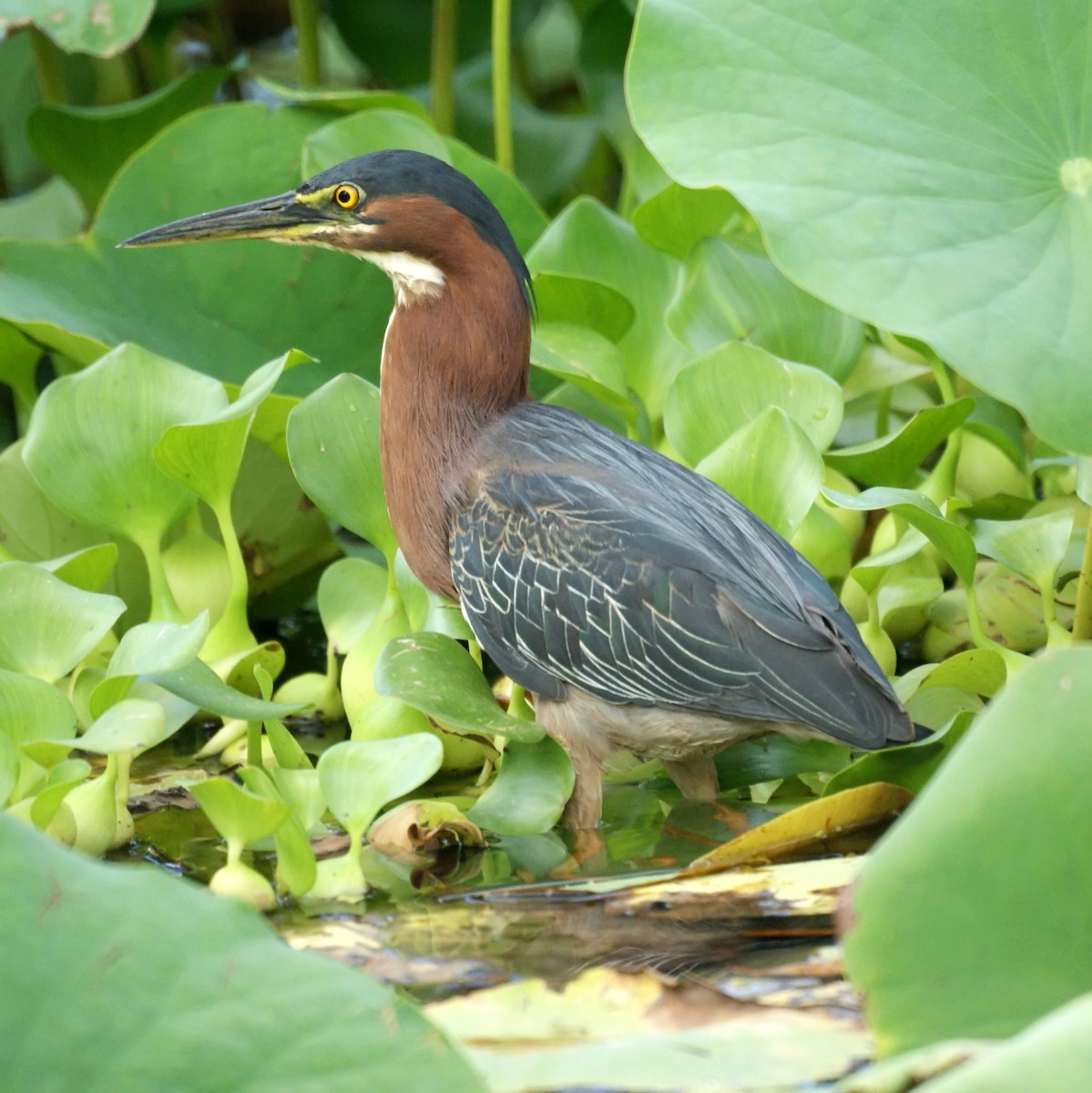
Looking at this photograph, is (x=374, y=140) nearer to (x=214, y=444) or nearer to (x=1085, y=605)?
(x=214, y=444)

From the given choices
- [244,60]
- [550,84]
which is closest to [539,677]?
[244,60]

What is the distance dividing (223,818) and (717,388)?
56.0 inches

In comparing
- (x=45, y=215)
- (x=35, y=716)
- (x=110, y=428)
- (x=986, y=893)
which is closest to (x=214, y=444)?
(x=110, y=428)

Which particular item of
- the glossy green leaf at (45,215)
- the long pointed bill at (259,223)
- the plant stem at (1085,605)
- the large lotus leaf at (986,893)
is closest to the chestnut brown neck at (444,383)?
the long pointed bill at (259,223)

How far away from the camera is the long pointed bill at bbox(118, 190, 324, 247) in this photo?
303cm

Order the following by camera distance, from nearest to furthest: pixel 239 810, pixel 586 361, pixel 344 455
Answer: pixel 239 810, pixel 344 455, pixel 586 361

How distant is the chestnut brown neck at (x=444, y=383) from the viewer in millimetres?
3012

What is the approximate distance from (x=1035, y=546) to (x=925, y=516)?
308 millimetres

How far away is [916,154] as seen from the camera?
2.43 metres

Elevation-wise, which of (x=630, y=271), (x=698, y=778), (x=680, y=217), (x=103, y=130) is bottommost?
(x=698, y=778)

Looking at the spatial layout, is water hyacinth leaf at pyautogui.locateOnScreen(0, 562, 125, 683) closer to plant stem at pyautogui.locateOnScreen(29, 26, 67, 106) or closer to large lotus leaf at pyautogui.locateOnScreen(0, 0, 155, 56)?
large lotus leaf at pyautogui.locateOnScreen(0, 0, 155, 56)

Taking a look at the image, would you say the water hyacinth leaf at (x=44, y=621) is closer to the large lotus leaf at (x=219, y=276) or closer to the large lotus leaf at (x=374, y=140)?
the large lotus leaf at (x=219, y=276)

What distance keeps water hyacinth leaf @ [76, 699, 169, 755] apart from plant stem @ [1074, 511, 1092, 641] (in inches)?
64.0

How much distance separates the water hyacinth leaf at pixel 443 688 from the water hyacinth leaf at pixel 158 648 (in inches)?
13.6
